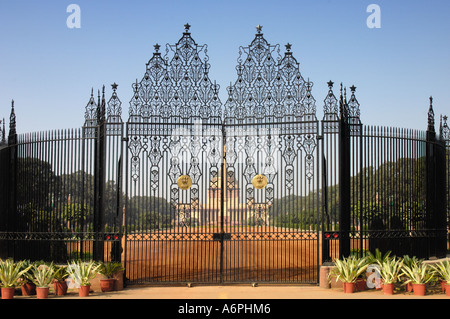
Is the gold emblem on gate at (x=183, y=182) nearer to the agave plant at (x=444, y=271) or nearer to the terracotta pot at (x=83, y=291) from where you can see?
the terracotta pot at (x=83, y=291)

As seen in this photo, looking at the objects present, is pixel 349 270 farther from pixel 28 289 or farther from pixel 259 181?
pixel 28 289

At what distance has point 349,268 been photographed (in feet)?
33.9

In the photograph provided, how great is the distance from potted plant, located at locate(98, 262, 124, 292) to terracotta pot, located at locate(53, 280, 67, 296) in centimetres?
81

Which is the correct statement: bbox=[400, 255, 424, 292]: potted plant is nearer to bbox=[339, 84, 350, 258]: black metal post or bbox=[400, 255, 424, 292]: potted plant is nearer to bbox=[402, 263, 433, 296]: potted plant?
bbox=[402, 263, 433, 296]: potted plant

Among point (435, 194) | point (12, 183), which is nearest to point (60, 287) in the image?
point (12, 183)

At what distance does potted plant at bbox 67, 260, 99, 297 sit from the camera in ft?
32.8

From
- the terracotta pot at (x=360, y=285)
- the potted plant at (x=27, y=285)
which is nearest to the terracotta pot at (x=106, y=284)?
the potted plant at (x=27, y=285)

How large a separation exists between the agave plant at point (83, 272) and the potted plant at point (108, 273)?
7.0 inches

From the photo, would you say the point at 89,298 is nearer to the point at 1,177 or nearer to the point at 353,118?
the point at 1,177

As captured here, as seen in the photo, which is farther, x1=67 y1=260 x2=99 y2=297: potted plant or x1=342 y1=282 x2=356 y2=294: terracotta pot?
x1=342 y1=282 x2=356 y2=294: terracotta pot

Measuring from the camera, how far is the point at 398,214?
12594 millimetres

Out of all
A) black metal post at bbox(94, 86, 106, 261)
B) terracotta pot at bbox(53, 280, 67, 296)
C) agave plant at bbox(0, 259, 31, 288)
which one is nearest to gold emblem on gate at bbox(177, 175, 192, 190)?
black metal post at bbox(94, 86, 106, 261)

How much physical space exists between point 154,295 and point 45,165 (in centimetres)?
512

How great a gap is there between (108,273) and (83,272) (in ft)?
2.47
